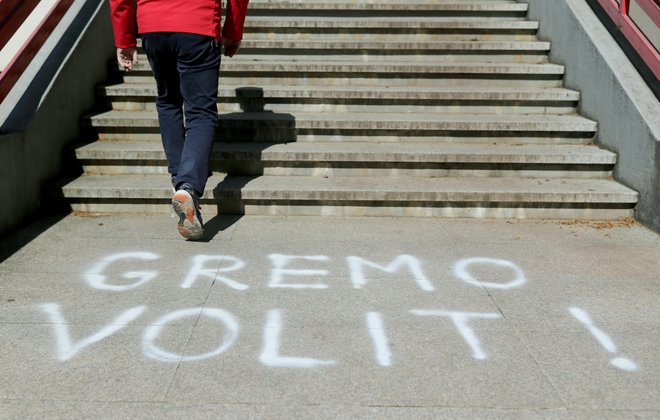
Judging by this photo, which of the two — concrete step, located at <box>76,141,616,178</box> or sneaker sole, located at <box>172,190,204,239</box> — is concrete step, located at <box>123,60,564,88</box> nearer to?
concrete step, located at <box>76,141,616,178</box>

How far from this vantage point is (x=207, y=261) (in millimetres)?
4125

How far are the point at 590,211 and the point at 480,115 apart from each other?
5.20 ft

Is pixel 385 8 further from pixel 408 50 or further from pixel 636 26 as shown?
pixel 636 26

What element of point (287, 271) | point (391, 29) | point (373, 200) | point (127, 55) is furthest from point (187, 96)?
point (391, 29)

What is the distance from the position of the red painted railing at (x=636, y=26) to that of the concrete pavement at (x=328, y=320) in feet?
5.13

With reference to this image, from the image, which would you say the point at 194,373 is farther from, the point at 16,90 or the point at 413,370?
the point at 16,90

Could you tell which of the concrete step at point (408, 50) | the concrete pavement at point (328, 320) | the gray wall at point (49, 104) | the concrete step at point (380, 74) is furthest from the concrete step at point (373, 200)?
the concrete step at point (408, 50)

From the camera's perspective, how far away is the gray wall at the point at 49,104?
15.5 feet

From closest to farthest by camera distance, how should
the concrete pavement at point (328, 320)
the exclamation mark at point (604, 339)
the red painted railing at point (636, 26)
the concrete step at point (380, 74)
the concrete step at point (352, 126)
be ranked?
the concrete pavement at point (328, 320) < the exclamation mark at point (604, 339) < the red painted railing at point (636, 26) < the concrete step at point (352, 126) < the concrete step at point (380, 74)

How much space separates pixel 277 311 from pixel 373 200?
74.3 inches

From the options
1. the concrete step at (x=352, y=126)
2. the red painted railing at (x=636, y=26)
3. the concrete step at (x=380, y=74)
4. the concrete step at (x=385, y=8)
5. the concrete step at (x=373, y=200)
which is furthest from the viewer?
the concrete step at (x=385, y=8)

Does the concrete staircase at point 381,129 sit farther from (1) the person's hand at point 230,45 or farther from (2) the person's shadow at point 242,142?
(1) the person's hand at point 230,45

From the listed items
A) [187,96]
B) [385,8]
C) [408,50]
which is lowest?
[187,96]

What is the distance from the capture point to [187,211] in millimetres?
4258
